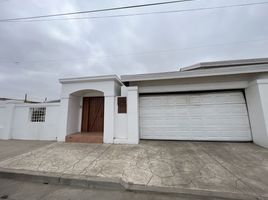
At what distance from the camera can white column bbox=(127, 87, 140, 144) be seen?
5551 mm

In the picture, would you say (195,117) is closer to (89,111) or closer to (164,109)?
(164,109)

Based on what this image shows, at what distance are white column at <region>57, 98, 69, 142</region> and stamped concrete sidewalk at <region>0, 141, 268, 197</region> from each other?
5.88 ft

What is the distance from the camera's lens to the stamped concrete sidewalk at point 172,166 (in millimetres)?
2430

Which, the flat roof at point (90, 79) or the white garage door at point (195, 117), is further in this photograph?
the flat roof at point (90, 79)

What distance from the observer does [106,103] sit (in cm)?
603

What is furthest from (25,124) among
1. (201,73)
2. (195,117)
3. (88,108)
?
(201,73)

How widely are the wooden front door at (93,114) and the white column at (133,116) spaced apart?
226 cm

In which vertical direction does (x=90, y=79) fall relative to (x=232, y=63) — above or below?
below

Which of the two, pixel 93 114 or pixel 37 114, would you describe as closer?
pixel 37 114

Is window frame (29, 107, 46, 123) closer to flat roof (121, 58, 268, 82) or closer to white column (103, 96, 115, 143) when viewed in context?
white column (103, 96, 115, 143)

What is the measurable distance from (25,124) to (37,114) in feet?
2.92

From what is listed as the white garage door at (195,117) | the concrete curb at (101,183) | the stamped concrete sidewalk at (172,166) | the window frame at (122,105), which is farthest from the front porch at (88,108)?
the concrete curb at (101,183)

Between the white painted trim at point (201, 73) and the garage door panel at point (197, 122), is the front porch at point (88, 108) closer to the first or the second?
the white painted trim at point (201, 73)

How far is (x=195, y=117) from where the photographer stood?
596 centimetres
